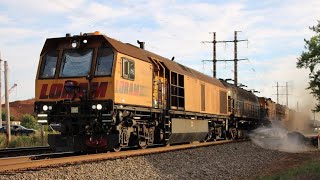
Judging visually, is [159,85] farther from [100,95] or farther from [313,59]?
[313,59]

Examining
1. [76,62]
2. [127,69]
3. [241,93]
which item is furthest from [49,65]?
[241,93]

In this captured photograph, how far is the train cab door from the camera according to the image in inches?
706

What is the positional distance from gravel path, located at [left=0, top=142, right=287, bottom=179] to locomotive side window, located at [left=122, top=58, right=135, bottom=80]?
2985mm

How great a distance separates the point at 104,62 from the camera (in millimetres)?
14891

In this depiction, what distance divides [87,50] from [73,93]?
1.70 meters

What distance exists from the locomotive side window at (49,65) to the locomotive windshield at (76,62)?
1.21ft

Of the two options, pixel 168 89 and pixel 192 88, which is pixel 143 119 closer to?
pixel 168 89

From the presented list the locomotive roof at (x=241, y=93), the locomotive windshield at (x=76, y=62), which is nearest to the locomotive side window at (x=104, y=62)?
the locomotive windshield at (x=76, y=62)

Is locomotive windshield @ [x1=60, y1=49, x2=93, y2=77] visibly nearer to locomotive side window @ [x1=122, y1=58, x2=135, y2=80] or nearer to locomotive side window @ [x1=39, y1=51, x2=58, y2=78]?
locomotive side window @ [x1=39, y1=51, x2=58, y2=78]

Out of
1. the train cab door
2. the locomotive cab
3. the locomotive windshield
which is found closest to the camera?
the locomotive cab

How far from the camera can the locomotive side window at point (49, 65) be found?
15430 millimetres

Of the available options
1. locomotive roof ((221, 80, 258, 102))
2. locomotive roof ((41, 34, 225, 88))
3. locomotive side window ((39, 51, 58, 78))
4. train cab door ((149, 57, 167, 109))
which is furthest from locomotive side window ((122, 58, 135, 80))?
locomotive roof ((221, 80, 258, 102))

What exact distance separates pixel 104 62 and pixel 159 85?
4.11m

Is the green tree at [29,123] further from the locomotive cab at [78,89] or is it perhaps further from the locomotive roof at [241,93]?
the locomotive cab at [78,89]
